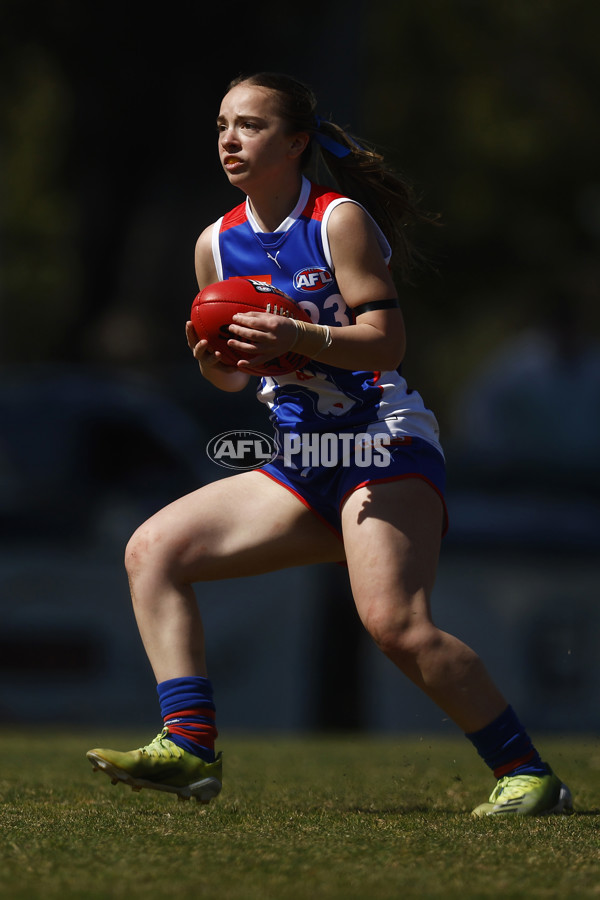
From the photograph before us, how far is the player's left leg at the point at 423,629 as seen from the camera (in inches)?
146

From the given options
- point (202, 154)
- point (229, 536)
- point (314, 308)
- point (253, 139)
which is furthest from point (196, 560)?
point (202, 154)

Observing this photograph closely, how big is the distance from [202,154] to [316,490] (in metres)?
9.29

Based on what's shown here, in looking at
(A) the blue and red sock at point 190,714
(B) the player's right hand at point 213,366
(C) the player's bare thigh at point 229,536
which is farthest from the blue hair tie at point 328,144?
(A) the blue and red sock at point 190,714

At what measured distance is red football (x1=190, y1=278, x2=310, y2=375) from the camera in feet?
12.0

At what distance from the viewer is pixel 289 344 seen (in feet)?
11.8

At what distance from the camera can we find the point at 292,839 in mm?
3256

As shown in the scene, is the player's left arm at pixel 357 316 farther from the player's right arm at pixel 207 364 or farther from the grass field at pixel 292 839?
the grass field at pixel 292 839

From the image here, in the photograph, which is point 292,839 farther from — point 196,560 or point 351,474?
point 351,474

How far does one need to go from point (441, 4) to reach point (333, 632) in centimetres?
1196

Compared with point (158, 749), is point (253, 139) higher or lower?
higher

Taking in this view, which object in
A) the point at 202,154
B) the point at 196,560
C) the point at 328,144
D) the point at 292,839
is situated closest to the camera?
the point at 292,839

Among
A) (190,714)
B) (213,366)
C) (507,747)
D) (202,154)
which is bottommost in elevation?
(507,747)

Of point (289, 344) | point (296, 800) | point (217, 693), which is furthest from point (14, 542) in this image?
point (289, 344)

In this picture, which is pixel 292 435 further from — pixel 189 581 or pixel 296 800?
pixel 296 800
